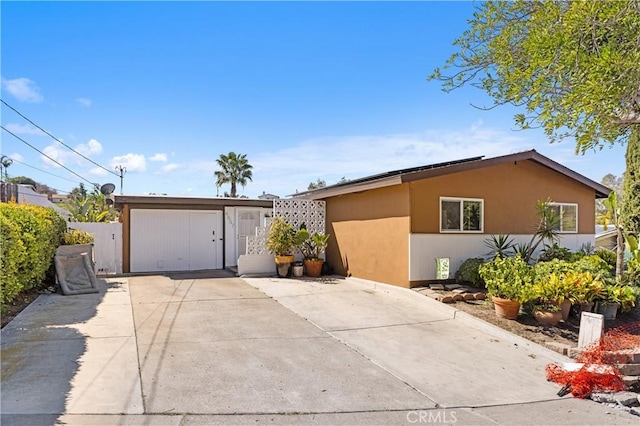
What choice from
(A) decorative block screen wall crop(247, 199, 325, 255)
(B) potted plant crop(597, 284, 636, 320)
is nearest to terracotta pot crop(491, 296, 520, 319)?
(B) potted plant crop(597, 284, 636, 320)

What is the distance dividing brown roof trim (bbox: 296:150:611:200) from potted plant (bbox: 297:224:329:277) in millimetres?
1395

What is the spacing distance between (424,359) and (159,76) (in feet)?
35.3

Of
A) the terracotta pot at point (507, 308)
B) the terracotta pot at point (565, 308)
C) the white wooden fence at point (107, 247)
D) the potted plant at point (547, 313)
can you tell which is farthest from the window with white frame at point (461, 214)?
the white wooden fence at point (107, 247)

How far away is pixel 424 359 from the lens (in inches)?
228

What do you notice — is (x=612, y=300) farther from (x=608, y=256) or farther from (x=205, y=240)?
(x=205, y=240)

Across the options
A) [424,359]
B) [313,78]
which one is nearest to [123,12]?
[313,78]

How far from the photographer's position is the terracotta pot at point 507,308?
7.68 metres

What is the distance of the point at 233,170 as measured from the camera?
109ft

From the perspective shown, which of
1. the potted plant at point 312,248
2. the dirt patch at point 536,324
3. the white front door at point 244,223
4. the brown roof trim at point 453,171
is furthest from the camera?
the white front door at point 244,223

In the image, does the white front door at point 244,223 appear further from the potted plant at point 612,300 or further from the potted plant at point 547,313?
the potted plant at point 612,300

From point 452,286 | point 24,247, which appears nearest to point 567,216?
point 452,286

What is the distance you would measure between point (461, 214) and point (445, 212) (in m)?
0.50

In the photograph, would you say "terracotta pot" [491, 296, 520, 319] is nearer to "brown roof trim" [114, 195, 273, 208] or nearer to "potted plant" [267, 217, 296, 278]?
"potted plant" [267, 217, 296, 278]

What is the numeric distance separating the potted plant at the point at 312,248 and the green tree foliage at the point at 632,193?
38.6 feet
